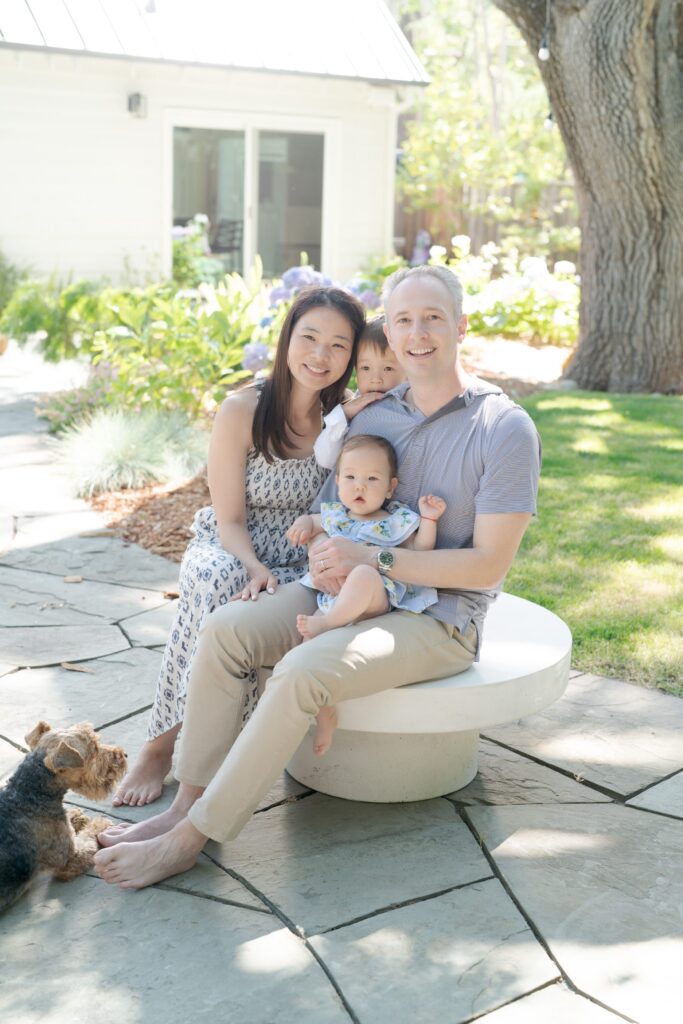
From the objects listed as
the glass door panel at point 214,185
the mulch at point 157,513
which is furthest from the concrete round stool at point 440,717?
the glass door panel at point 214,185

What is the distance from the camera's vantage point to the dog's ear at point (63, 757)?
104 inches

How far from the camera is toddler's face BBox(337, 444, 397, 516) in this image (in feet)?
9.77

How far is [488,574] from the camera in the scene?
286 cm

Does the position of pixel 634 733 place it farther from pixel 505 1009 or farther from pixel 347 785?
pixel 505 1009

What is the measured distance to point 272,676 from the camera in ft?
8.83

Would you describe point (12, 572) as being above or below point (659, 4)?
below

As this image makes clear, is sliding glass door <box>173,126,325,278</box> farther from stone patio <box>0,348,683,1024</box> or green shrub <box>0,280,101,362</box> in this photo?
stone patio <box>0,348,683,1024</box>

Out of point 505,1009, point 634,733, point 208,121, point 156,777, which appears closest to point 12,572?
point 156,777

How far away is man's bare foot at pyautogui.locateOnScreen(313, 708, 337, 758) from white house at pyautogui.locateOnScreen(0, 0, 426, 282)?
10742 millimetres

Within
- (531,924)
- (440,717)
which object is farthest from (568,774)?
(531,924)

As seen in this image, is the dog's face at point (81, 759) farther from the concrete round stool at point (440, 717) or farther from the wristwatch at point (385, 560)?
the wristwatch at point (385, 560)

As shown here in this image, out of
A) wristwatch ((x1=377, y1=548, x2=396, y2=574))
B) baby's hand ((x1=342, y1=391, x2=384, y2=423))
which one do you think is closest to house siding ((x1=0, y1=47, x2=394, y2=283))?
baby's hand ((x1=342, y1=391, x2=384, y2=423))

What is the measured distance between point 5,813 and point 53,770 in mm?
140

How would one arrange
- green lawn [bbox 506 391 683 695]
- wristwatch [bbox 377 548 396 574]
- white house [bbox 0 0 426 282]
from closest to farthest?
wristwatch [bbox 377 548 396 574], green lawn [bbox 506 391 683 695], white house [bbox 0 0 426 282]
